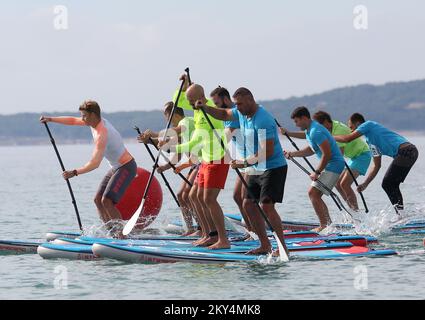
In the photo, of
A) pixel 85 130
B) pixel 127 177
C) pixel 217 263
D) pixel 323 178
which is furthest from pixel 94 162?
pixel 85 130

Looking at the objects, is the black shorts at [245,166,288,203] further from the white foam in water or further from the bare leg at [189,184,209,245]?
the white foam in water

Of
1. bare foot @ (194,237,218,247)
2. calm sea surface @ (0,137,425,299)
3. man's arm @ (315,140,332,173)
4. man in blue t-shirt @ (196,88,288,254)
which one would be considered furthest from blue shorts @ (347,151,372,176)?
man in blue t-shirt @ (196,88,288,254)

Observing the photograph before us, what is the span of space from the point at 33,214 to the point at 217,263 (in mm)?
13825

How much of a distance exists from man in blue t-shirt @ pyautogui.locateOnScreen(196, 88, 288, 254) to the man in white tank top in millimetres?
2436

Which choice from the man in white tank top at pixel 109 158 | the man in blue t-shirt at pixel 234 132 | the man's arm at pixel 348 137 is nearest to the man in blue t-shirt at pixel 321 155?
the man's arm at pixel 348 137

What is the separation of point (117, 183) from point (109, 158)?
407 millimetres

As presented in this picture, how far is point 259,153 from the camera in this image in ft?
43.9

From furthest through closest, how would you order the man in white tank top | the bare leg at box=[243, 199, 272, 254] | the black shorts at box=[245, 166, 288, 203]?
the man in white tank top < the bare leg at box=[243, 199, 272, 254] < the black shorts at box=[245, 166, 288, 203]

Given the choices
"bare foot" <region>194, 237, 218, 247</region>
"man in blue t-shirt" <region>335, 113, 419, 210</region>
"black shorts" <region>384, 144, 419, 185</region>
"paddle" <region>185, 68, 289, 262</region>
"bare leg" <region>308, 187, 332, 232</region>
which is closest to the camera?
"paddle" <region>185, 68, 289, 262</region>

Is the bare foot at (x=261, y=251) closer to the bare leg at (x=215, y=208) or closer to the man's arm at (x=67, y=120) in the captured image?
the bare leg at (x=215, y=208)

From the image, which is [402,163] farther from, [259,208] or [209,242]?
[259,208]

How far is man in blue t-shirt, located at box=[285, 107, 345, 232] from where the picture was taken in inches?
655

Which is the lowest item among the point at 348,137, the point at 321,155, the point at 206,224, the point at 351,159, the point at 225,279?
the point at 225,279

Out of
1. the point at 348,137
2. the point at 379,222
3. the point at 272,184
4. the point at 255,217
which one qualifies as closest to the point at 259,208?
the point at 255,217
